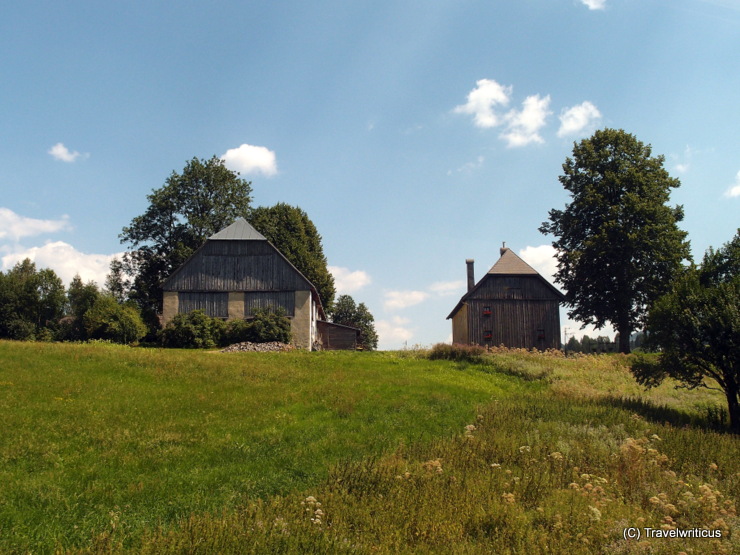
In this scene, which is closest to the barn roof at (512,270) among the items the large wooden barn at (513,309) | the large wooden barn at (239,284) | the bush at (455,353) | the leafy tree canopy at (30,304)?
the large wooden barn at (513,309)

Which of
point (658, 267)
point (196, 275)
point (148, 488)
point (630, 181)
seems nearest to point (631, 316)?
point (658, 267)

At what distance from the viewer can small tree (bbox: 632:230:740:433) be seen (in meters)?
15.2

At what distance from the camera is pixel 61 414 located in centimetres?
1193

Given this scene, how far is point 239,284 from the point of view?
39969 millimetres

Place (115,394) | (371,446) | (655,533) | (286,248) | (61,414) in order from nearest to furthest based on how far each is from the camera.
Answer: (655,533)
(371,446)
(61,414)
(115,394)
(286,248)

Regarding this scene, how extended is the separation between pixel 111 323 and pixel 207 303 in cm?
659

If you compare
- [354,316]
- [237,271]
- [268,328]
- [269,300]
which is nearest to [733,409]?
[268,328]

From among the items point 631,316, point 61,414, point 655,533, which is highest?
point 631,316

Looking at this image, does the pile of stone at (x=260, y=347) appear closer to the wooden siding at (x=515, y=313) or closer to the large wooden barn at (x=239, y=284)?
the large wooden barn at (x=239, y=284)

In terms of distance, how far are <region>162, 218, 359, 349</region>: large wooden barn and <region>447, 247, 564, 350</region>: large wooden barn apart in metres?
12.8

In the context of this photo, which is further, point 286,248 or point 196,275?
point 286,248

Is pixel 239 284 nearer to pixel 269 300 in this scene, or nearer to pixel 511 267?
pixel 269 300

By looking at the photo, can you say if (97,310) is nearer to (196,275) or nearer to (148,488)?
(196,275)

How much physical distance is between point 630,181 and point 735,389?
2873 cm
